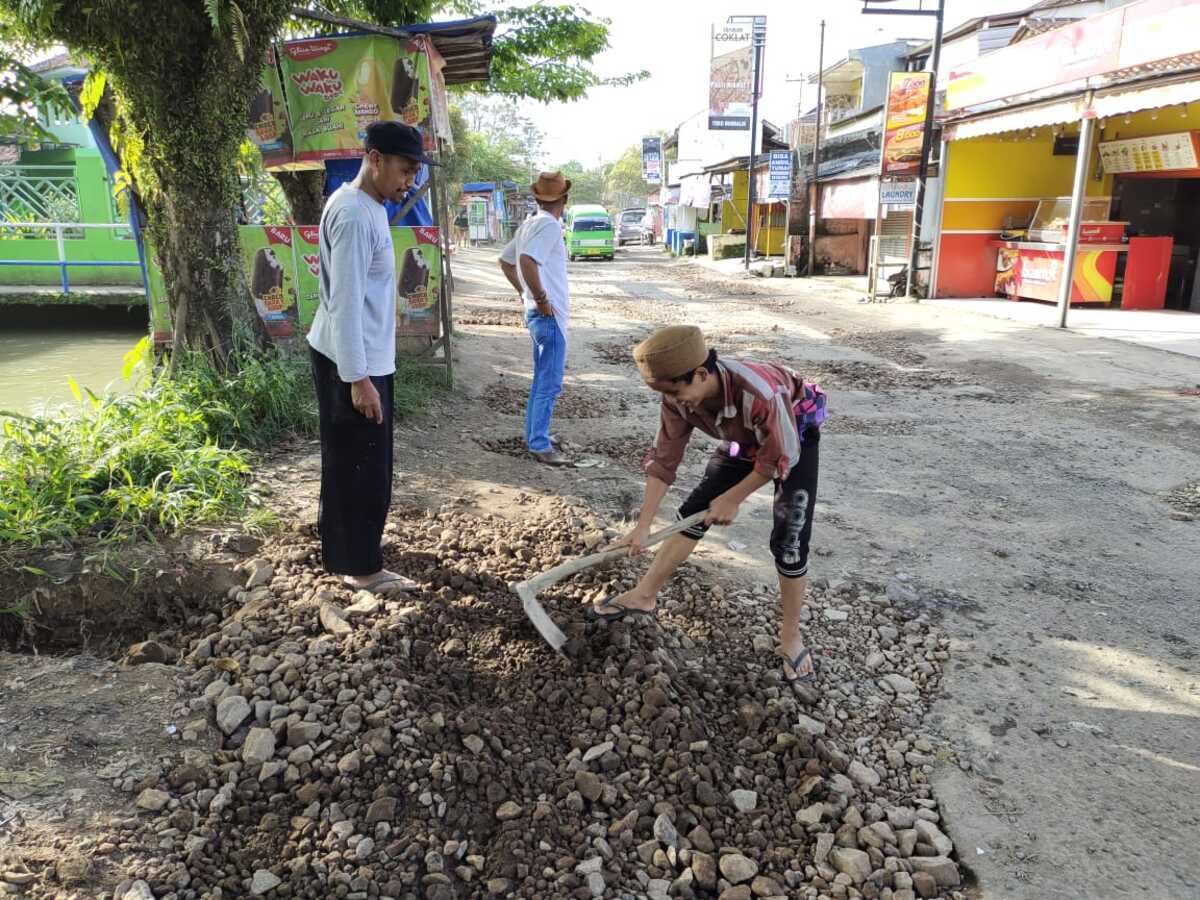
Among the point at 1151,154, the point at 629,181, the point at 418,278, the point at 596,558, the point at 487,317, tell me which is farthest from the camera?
the point at 629,181

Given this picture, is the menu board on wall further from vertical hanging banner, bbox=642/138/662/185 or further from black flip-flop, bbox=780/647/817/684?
vertical hanging banner, bbox=642/138/662/185

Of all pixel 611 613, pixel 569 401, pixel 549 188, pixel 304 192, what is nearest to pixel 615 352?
pixel 569 401

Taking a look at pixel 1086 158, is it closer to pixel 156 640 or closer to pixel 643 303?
pixel 643 303

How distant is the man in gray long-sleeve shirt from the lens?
9.32ft

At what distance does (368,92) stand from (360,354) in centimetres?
386

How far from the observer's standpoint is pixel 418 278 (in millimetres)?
6328

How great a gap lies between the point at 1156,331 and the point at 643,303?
8115 mm

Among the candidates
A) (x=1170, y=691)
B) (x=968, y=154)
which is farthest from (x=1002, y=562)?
(x=968, y=154)

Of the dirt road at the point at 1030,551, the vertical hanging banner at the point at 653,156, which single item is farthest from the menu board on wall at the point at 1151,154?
the vertical hanging banner at the point at 653,156

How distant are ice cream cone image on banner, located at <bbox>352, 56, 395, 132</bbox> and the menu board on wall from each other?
36.7ft

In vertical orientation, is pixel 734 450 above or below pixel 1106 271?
below

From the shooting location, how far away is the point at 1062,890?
2.15 m

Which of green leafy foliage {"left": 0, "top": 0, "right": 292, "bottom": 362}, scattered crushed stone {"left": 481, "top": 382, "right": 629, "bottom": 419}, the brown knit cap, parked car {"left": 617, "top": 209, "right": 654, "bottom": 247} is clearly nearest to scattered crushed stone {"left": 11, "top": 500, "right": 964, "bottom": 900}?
the brown knit cap

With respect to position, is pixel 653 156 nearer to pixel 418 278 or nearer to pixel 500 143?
pixel 500 143
